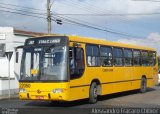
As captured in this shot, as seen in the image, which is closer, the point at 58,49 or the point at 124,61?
the point at 58,49

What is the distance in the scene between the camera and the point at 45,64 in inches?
A: 715

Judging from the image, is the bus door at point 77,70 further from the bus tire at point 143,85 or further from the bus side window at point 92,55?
the bus tire at point 143,85

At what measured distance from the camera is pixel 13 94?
2838 centimetres

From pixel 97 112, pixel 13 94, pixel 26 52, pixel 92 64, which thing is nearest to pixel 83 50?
pixel 92 64

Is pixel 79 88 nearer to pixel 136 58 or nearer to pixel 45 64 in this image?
pixel 45 64

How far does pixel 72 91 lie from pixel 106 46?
459 cm

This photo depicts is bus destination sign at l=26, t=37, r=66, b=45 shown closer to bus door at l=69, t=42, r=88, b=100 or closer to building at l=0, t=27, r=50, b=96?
bus door at l=69, t=42, r=88, b=100

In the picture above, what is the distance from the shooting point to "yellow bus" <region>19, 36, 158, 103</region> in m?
17.9

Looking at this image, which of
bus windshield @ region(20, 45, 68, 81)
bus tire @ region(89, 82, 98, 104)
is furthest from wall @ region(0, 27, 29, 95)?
bus windshield @ region(20, 45, 68, 81)

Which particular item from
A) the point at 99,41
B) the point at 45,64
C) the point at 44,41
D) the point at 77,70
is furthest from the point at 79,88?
the point at 99,41

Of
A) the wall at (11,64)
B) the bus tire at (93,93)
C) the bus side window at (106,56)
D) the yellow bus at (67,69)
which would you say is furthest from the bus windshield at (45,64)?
the wall at (11,64)

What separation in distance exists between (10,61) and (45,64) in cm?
1248

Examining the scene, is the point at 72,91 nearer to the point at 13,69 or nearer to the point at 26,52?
the point at 26,52

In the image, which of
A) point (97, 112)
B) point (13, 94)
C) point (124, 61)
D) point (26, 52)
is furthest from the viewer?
point (13, 94)
